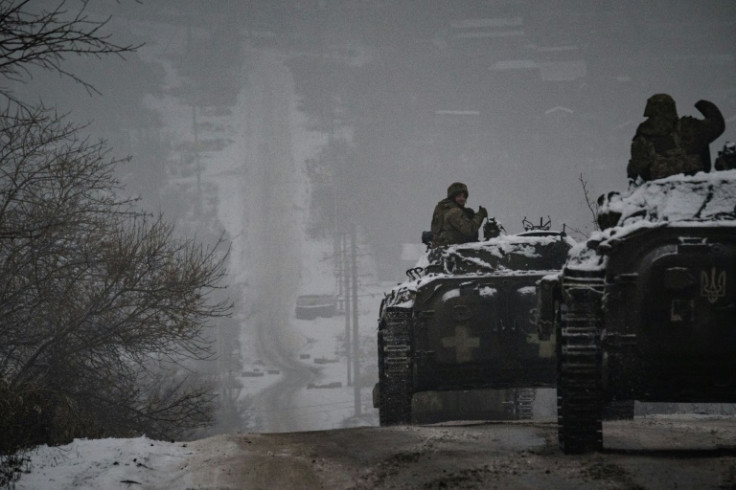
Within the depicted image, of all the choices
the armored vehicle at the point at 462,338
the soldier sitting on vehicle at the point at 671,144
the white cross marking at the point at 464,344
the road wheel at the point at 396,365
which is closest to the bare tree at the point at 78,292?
the road wheel at the point at 396,365

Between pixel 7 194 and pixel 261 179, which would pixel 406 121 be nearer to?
pixel 261 179

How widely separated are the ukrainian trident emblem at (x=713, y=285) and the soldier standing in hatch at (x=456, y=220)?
18.0 feet

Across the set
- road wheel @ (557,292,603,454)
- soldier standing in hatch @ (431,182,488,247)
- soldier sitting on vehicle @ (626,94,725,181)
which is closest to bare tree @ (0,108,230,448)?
soldier standing in hatch @ (431,182,488,247)

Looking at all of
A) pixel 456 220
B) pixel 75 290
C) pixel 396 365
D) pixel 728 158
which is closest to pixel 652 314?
pixel 728 158

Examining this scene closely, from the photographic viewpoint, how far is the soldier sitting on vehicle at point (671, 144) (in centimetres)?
739

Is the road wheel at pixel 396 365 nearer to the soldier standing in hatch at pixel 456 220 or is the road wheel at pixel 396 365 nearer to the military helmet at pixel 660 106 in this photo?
the soldier standing in hatch at pixel 456 220

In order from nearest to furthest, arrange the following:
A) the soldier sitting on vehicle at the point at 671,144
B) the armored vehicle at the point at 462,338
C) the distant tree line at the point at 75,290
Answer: the soldier sitting on vehicle at the point at 671,144
the armored vehicle at the point at 462,338
the distant tree line at the point at 75,290

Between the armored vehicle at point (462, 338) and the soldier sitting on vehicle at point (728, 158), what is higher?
the soldier sitting on vehicle at point (728, 158)

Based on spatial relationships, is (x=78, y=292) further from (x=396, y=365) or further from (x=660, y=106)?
(x=660, y=106)

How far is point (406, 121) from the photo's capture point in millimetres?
192375

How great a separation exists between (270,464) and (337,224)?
10854cm

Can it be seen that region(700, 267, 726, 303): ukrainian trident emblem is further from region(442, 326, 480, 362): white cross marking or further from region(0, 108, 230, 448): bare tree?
region(0, 108, 230, 448): bare tree

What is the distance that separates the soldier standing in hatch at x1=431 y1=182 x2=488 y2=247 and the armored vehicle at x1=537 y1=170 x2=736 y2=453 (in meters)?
5.13

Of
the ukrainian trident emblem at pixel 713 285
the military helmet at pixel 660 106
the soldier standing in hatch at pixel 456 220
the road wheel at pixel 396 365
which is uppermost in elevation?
the military helmet at pixel 660 106
